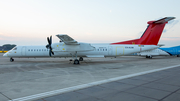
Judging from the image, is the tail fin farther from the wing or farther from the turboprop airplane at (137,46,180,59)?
the turboprop airplane at (137,46,180,59)

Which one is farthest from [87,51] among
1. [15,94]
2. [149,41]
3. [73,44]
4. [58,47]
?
[15,94]

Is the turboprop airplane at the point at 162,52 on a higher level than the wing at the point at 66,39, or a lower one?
lower

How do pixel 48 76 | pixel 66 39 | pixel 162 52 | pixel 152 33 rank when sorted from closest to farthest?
1. pixel 48 76
2. pixel 66 39
3. pixel 152 33
4. pixel 162 52

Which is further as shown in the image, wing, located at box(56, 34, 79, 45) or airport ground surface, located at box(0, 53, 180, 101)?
wing, located at box(56, 34, 79, 45)

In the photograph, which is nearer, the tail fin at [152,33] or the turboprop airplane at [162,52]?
the tail fin at [152,33]

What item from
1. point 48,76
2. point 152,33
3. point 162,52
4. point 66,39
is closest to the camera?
point 48,76

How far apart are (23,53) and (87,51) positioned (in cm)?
1045

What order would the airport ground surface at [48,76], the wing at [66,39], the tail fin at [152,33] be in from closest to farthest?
the airport ground surface at [48,76]
the wing at [66,39]
the tail fin at [152,33]

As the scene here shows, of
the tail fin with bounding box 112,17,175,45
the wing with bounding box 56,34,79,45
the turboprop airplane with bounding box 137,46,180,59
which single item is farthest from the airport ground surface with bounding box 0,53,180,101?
the turboprop airplane with bounding box 137,46,180,59

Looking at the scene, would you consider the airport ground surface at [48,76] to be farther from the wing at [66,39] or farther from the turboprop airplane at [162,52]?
the turboprop airplane at [162,52]

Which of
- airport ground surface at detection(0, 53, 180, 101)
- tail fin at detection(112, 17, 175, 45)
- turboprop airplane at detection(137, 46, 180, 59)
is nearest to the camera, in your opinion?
airport ground surface at detection(0, 53, 180, 101)

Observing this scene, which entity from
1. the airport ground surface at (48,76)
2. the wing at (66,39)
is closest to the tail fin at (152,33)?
the airport ground surface at (48,76)

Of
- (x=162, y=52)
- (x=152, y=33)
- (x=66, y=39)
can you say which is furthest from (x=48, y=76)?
(x=162, y=52)

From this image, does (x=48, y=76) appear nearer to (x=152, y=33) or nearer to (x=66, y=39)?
(x=66, y=39)
